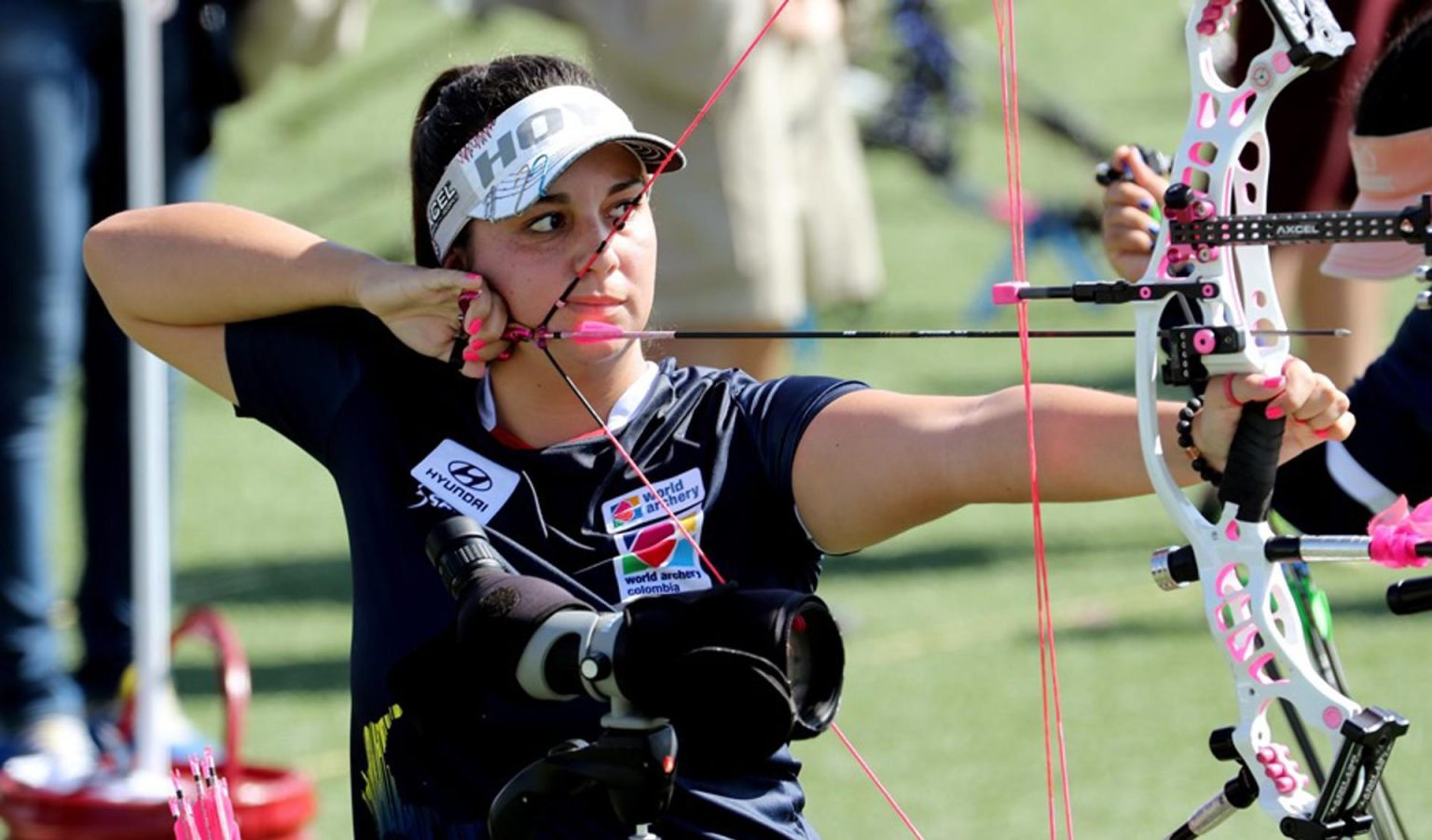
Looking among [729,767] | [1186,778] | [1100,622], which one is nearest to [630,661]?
[729,767]

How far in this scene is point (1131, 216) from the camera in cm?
261

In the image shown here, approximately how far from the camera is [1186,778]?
4.08 m

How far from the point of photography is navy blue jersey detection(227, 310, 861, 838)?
236 cm

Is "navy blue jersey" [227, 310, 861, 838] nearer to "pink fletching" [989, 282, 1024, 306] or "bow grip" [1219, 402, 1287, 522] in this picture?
"pink fletching" [989, 282, 1024, 306]

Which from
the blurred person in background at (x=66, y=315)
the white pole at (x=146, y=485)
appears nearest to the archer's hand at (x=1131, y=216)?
the white pole at (x=146, y=485)

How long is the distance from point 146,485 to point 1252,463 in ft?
7.75

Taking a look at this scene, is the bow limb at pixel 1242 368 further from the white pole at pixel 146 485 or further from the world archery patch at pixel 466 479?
the white pole at pixel 146 485

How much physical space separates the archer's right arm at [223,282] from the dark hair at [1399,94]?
3.20 feet

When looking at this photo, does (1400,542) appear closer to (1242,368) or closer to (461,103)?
(1242,368)

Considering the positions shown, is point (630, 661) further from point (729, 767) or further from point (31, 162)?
point (31, 162)

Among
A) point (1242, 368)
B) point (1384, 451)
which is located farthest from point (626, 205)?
point (1384, 451)

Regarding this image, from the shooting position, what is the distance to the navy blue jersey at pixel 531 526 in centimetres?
236

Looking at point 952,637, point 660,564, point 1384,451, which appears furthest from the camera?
point 952,637

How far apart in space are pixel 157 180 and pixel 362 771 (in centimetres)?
201
